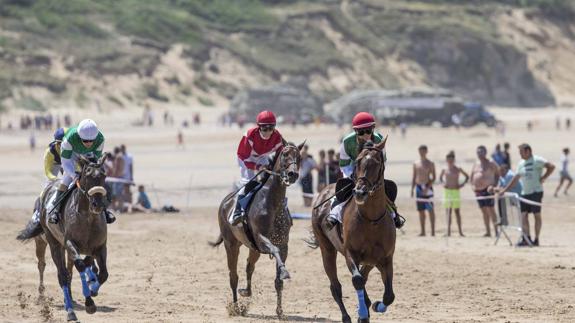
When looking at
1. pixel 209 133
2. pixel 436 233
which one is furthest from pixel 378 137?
pixel 209 133

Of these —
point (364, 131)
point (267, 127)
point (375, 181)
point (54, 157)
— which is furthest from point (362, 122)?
point (54, 157)

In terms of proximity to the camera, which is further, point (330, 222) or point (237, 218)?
point (237, 218)

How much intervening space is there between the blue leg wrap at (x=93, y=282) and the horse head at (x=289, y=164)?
7.93 ft

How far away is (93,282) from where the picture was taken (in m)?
13.0

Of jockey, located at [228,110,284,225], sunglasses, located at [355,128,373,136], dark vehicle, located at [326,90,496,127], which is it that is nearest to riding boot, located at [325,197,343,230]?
sunglasses, located at [355,128,373,136]

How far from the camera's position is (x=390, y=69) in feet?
353

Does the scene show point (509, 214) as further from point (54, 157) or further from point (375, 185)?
point (375, 185)

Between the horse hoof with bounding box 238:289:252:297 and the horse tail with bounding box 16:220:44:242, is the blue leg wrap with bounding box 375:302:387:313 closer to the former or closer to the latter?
the horse hoof with bounding box 238:289:252:297

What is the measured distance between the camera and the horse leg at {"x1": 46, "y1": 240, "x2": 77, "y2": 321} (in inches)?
505

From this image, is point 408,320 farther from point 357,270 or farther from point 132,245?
point 132,245

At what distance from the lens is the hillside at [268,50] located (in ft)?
283

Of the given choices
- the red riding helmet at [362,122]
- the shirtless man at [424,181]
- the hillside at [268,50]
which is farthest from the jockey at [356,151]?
the hillside at [268,50]

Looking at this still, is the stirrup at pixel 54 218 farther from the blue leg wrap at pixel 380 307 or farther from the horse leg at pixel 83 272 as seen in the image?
the blue leg wrap at pixel 380 307

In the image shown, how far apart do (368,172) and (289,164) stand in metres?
1.96
